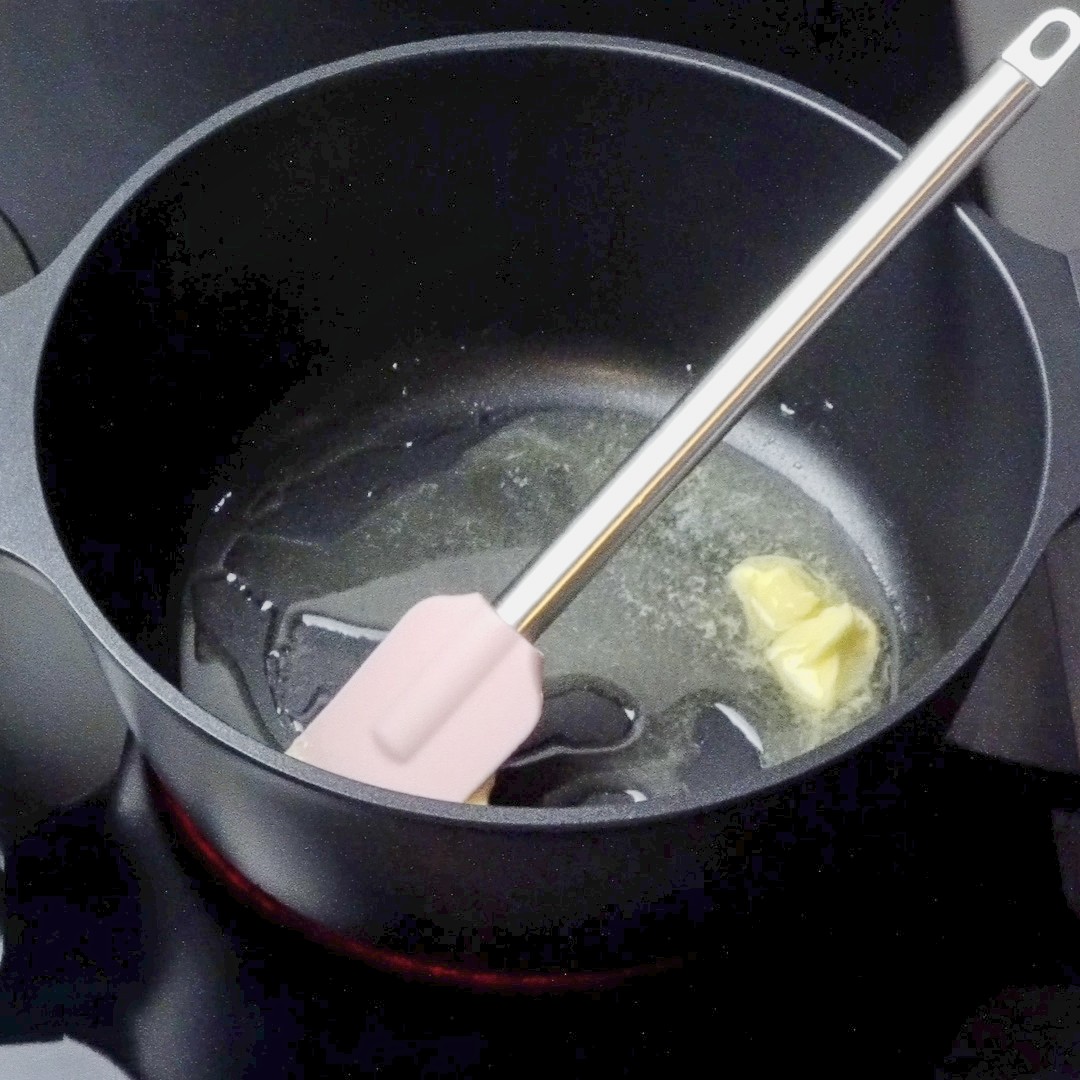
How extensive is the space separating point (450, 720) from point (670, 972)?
0.45ft

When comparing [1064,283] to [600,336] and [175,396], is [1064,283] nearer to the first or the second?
[600,336]

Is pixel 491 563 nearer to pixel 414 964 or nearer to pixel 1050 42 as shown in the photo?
pixel 414 964

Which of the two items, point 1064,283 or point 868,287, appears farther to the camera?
point 868,287

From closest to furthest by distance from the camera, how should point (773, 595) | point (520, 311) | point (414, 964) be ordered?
point (414, 964) → point (773, 595) → point (520, 311)

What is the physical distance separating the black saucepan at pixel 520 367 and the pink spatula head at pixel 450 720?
63mm

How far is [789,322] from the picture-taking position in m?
0.63

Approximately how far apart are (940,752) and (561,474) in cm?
26

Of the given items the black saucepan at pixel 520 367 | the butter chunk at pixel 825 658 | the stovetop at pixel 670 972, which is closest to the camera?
the black saucepan at pixel 520 367

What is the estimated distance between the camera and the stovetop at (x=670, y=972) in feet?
1.93

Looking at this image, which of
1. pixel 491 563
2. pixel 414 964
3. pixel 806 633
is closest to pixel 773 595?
pixel 806 633

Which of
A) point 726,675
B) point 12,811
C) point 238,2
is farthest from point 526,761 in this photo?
point 238,2

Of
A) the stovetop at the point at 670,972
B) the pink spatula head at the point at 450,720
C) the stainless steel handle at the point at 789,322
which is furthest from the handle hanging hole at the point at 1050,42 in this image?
the pink spatula head at the point at 450,720

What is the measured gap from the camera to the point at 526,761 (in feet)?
2.22

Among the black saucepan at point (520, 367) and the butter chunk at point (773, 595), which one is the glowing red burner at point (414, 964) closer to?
Result: the black saucepan at point (520, 367)
